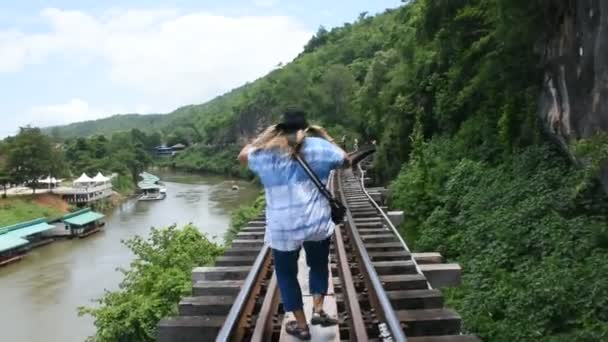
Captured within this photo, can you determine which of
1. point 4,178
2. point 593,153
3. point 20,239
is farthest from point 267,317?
Result: point 4,178

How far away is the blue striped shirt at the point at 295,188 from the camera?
12.0ft

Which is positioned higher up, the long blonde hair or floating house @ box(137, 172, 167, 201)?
the long blonde hair

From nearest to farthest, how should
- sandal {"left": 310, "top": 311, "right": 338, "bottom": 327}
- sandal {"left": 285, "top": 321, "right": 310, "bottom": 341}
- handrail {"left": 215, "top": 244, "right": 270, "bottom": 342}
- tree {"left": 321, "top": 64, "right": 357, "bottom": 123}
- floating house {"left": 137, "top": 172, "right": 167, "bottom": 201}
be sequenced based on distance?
1. handrail {"left": 215, "top": 244, "right": 270, "bottom": 342}
2. sandal {"left": 285, "top": 321, "right": 310, "bottom": 341}
3. sandal {"left": 310, "top": 311, "right": 338, "bottom": 327}
4. floating house {"left": 137, "top": 172, "right": 167, "bottom": 201}
5. tree {"left": 321, "top": 64, "right": 357, "bottom": 123}

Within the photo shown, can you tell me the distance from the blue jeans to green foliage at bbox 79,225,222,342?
9.43 metres

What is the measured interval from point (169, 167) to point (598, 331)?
133 m

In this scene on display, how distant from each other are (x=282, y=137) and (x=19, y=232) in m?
42.5

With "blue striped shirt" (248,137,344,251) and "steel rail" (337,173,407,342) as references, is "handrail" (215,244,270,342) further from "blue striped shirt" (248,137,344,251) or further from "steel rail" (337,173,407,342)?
"steel rail" (337,173,407,342)

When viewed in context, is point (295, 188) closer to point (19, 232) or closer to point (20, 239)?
point (20, 239)

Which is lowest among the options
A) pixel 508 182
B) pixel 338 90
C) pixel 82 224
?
pixel 82 224

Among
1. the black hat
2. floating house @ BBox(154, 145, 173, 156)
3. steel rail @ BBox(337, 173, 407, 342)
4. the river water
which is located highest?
the black hat

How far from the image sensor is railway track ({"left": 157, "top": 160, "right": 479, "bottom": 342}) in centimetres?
411

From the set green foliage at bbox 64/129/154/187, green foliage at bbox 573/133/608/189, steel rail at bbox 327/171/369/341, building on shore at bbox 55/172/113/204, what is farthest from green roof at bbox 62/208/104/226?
green foliage at bbox 573/133/608/189

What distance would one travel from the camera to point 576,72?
878 centimetres

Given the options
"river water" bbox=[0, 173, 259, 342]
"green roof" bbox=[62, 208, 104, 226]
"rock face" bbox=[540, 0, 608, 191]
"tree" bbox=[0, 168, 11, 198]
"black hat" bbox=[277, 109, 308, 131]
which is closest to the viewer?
"black hat" bbox=[277, 109, 308, 131]
